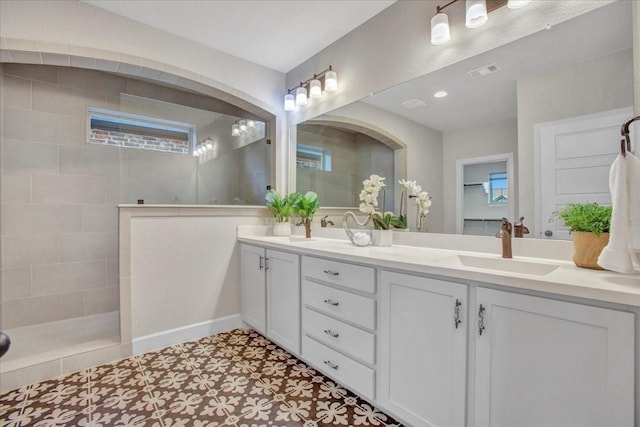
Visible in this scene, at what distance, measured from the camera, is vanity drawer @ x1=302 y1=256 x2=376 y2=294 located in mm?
1590

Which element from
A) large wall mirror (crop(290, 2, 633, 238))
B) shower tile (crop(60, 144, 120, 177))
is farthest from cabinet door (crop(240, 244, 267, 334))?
shower tile (crop(60, 144, 120, 177))

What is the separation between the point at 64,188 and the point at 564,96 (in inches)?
145

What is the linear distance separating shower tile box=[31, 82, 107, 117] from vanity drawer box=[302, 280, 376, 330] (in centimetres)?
260

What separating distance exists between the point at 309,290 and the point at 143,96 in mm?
2525

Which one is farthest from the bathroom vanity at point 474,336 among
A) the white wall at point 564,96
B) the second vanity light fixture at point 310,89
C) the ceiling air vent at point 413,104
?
the second vanity light fixture at point 310,89

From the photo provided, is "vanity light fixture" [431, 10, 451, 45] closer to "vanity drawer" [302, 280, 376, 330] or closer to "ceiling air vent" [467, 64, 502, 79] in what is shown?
"ceiling air vent" [467, 64, 502, 79]

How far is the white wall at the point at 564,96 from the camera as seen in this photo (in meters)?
1.28

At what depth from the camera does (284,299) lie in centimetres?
221

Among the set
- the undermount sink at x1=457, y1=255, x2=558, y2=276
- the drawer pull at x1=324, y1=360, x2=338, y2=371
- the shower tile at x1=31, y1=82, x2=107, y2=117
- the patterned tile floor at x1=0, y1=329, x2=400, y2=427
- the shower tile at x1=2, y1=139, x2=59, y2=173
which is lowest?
the patterned tile floor at x1=0, y1=329, x2=400, y2=427

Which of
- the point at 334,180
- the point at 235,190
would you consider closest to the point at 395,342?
the point at 334,180

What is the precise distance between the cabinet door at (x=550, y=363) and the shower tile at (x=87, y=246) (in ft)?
10.3

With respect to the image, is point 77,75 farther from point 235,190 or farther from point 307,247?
point 307,247

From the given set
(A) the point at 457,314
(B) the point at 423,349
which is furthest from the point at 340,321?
(A) the point at 457,314

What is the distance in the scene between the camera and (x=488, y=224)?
1710 millimetres
